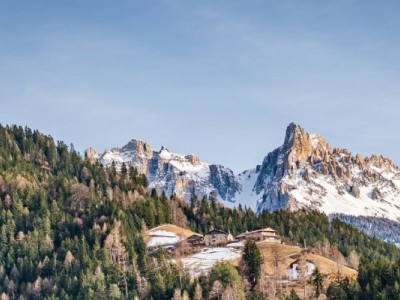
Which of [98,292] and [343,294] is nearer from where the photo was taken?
[343,294]

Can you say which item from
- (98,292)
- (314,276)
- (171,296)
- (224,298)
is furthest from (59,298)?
(314,276)

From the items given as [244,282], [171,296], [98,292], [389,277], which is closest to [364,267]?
[389,277]

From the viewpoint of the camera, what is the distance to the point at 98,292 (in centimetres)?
19712

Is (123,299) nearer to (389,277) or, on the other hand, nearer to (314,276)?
(314,276)

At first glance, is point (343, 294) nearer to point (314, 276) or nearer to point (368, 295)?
point (368, 295)

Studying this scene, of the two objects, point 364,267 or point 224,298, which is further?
point 364,267

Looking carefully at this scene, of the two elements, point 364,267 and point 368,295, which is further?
point 364,267

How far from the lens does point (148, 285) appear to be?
19600 centimetres

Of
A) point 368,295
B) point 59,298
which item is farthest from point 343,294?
point 59,298

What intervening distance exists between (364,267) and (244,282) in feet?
87.9

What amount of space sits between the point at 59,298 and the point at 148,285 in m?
20.7

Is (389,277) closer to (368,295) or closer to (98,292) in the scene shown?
(368,295)

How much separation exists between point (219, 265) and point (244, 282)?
285 inches

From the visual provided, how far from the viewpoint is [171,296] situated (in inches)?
7485
